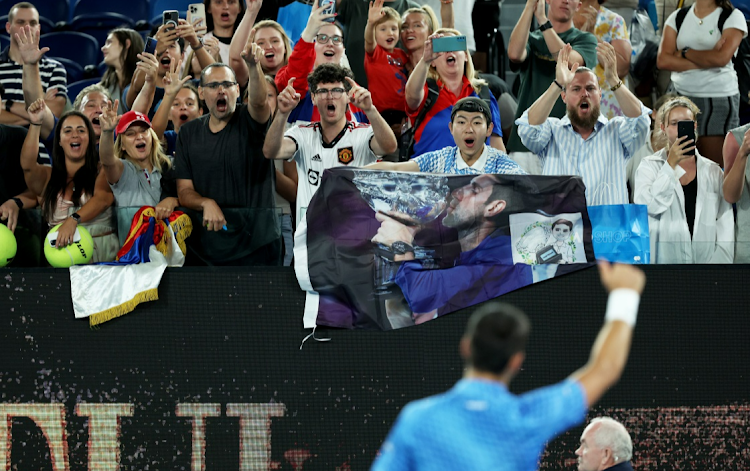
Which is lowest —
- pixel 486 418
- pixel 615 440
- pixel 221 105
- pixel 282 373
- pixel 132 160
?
pixel 615 440

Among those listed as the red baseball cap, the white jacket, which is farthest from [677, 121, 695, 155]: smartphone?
the red baseball cap

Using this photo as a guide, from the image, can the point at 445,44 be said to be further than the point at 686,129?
Yes

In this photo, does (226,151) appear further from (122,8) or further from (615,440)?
(122,8)

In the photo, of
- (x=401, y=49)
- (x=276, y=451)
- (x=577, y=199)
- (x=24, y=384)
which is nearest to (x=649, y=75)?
(x=401, y=49)

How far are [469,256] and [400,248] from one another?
407 mm

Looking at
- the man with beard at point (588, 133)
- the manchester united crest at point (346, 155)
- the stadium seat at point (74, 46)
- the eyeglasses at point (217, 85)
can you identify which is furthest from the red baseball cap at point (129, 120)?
the stadium seat at point (74, 46)

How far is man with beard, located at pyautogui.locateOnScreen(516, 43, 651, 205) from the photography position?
6.73 metres

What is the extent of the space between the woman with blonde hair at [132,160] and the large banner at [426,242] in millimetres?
1160

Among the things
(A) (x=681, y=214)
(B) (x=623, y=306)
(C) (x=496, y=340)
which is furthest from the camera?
(A) (x=681, y=214)

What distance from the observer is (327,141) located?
270 inches

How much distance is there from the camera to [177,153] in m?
6.94

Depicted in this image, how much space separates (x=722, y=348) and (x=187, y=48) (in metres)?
4.72

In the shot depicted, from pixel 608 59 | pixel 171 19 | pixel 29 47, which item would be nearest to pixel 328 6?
pixel 171 19

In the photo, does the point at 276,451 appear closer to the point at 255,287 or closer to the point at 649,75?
the point at 255,287
